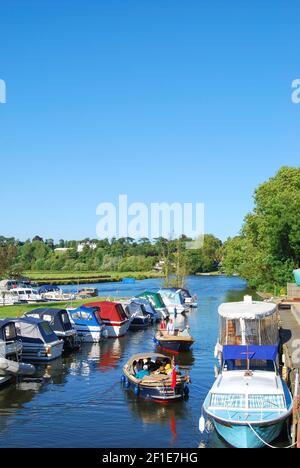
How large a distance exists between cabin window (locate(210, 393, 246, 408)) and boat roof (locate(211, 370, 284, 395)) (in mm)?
196

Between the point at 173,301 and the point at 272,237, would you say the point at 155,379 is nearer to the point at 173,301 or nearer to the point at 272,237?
the point at 173,301

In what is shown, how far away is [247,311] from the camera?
102 feet

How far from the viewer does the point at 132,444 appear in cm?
2169

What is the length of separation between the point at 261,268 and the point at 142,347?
4560cm

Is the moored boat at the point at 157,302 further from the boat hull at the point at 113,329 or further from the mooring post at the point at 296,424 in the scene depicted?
the mooring post at the point at 296,424

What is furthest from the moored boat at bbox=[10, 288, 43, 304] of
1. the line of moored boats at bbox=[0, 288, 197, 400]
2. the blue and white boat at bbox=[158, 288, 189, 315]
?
the line of moored boats at bbox=[0, 288, 197, 400]

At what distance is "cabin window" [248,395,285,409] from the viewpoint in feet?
70.1

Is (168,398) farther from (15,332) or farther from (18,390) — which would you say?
(15,332)

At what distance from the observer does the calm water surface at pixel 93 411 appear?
22297mm

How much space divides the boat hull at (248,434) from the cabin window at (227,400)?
867mm

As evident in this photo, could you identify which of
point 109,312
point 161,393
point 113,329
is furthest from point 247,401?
point 109,312

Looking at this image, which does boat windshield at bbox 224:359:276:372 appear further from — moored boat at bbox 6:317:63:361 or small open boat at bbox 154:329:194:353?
moored boat at bbox 6:317:63:361

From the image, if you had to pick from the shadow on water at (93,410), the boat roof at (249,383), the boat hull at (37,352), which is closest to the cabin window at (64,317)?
the shadow on water at (93,410)
